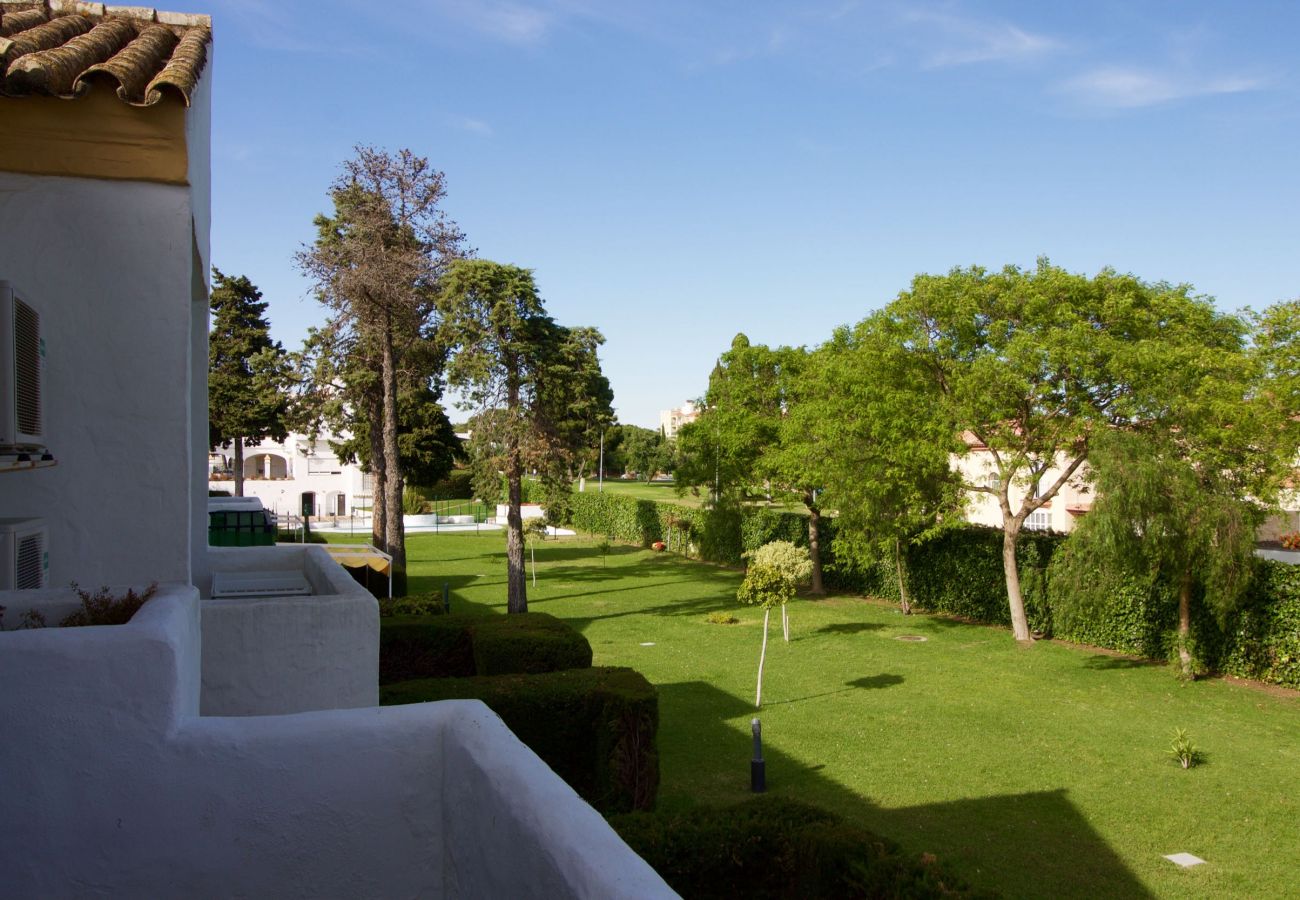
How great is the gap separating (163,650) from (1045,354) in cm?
2051

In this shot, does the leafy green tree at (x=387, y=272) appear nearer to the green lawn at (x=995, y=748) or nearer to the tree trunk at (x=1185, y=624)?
the green lawn at (x=995, y=748)

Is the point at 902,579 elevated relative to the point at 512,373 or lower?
lower

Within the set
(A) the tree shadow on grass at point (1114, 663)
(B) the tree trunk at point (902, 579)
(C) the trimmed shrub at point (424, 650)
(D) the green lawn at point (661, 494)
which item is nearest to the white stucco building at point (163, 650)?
(C) the trimmed shrub at point (424, 650)

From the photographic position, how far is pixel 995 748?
571 inches

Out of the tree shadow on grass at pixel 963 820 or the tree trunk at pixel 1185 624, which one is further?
the tree trunk at pixel 1185 624

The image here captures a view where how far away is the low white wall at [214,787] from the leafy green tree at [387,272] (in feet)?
79.1

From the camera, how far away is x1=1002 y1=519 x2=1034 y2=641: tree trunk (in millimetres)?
23141

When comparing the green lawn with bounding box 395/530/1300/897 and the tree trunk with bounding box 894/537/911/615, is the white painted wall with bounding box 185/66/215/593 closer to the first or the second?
the green lawn with bounding box 395/530/1300/897

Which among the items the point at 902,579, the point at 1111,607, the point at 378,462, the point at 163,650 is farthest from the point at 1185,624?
the point at 378,462

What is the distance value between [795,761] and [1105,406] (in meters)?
12.0

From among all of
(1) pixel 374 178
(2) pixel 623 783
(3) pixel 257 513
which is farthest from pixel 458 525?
(2) pixel 623 783

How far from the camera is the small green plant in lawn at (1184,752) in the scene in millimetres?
13445

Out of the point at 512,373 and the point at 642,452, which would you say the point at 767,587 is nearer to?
the point at 512,373

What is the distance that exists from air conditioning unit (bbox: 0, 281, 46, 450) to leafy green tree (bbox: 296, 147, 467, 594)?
21692 mm
